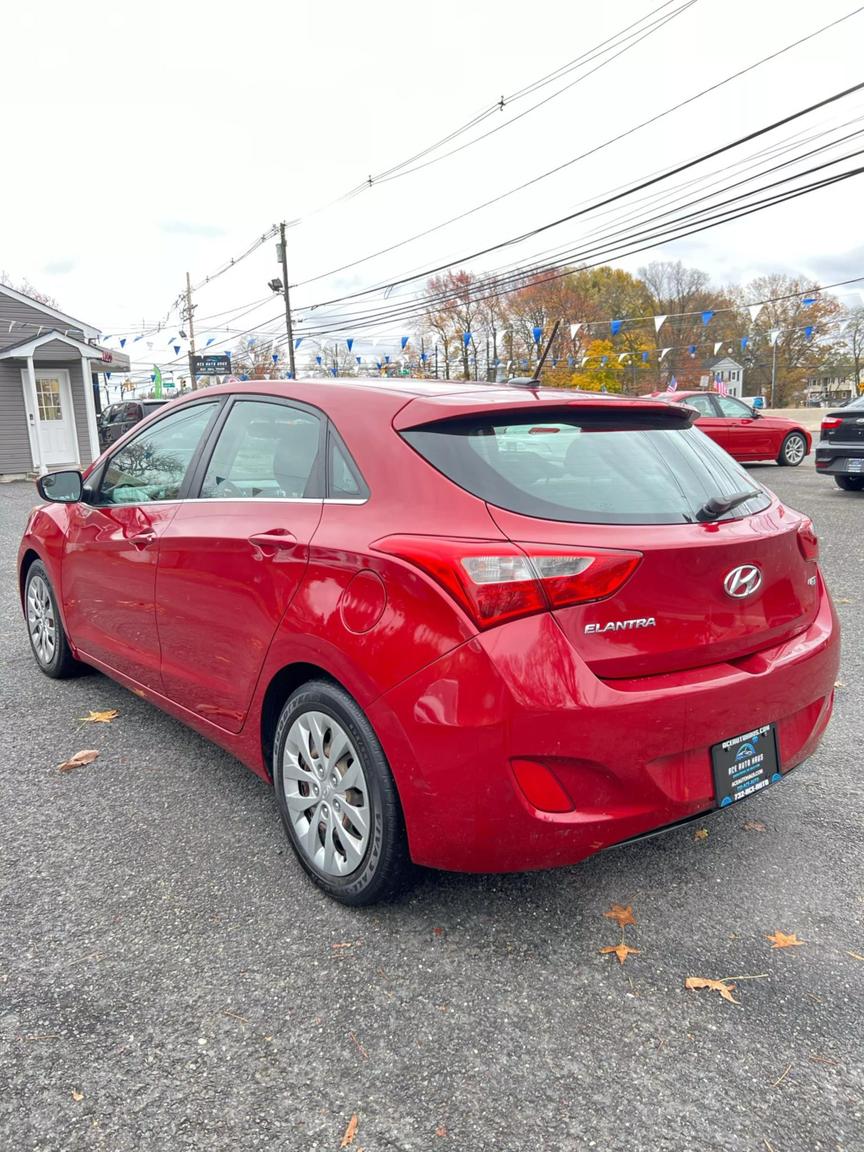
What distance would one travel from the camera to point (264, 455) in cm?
300

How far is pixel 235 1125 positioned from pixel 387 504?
1.53m

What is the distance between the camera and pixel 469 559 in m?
2.09

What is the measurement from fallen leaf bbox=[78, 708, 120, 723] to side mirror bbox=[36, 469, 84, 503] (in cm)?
108

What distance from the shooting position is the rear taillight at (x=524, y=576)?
2059mm

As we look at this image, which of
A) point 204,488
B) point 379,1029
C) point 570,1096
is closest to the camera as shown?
point 570,1096

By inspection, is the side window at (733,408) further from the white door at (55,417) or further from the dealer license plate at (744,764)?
the white door at (55,417)

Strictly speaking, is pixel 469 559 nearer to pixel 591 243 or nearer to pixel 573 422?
pixel 573 422

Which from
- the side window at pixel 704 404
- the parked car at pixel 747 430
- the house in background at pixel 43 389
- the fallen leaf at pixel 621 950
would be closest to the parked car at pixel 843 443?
the side window at pixel 704 404

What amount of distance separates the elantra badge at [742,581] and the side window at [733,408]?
14.4 m

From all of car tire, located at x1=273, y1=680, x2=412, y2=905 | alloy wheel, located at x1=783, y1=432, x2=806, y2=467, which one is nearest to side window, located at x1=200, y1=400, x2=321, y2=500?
car tire, located at x1=273, y1=680, x2=412, y2=905

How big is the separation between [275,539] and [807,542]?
173 centimetres

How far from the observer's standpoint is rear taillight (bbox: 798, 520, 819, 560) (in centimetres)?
261

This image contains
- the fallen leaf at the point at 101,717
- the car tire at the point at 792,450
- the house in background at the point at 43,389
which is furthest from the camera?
the house in background at the point at 43,389

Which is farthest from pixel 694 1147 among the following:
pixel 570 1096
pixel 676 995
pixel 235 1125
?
pixel 235 1125
